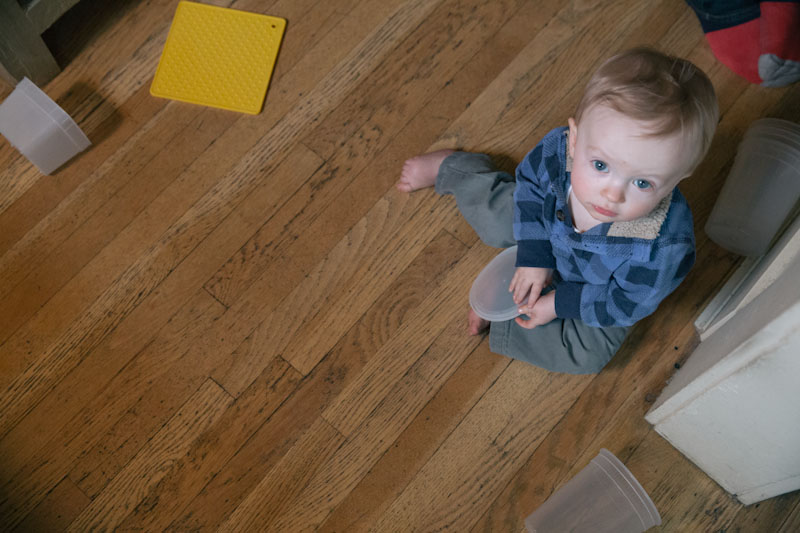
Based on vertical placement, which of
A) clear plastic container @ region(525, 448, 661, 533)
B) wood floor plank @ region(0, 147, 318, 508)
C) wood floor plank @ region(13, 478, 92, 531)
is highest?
wood floor plank @ region(0, 147, 318, 508)

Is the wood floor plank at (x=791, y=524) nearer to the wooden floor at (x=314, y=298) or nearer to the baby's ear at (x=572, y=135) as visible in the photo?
the wooden floor at (x=314, y=298)

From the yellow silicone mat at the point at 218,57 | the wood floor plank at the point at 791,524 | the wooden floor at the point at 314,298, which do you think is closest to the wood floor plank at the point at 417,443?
the wooden floor at the point at 314,298

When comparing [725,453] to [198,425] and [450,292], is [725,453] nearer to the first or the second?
[450,292]

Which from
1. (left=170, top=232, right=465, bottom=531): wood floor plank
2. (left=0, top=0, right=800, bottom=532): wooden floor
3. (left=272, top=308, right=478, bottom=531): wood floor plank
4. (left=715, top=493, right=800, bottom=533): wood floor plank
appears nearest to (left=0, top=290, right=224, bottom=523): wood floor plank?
(left=0, top=0, right=800, bottom=532): wooden floor

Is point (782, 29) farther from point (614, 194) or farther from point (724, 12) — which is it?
point (614, 194)

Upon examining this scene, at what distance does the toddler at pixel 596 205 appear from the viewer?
0.78 metres

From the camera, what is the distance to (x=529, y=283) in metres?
1.07

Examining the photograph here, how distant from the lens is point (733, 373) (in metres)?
0.84

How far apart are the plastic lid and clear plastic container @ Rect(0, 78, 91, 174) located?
0.80 metres

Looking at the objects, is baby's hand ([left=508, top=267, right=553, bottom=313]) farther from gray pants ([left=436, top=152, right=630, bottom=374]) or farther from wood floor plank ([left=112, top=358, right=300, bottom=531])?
wood floor plank ([left=112, top=358, right=300, bottom=531])

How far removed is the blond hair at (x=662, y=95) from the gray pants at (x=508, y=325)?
384mm

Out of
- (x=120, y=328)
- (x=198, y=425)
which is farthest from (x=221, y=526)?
(x=120, y=328)

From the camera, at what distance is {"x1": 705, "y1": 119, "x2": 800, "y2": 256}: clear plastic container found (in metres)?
1.14

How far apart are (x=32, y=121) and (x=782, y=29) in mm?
1400
